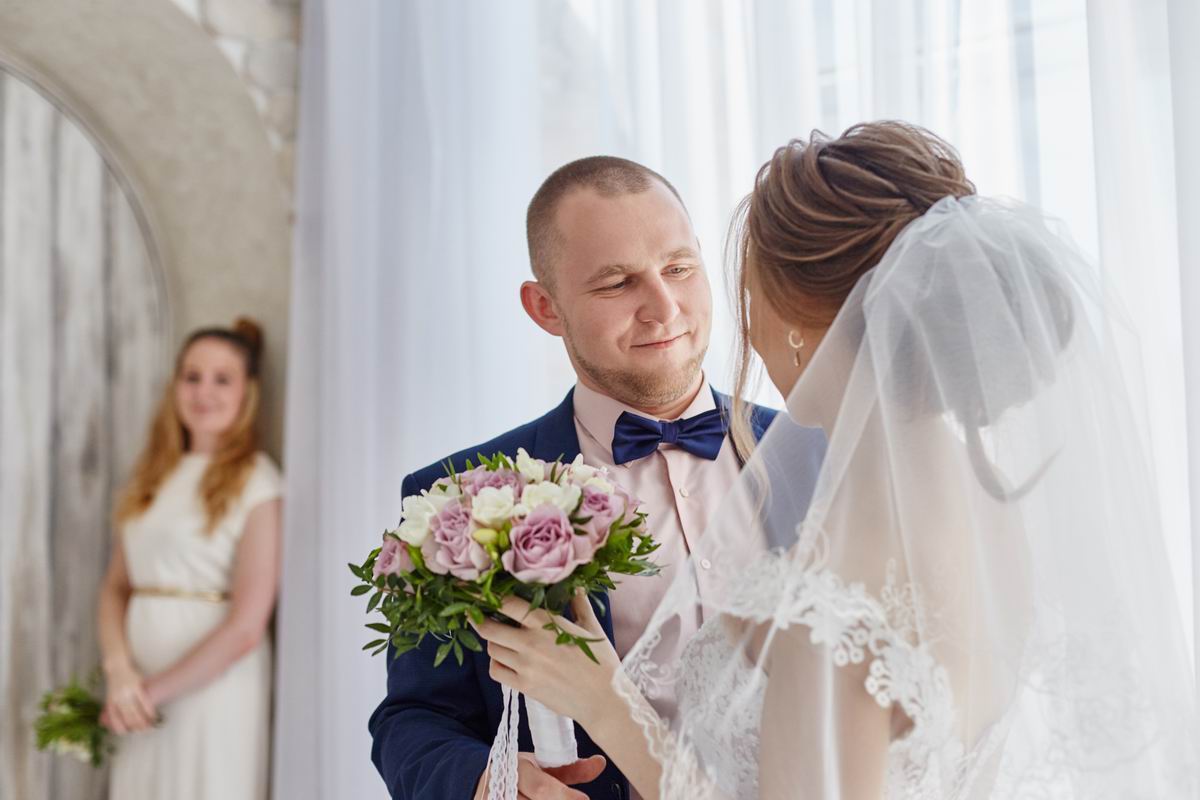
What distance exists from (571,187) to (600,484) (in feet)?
2.44

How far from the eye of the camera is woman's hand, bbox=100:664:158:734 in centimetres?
314

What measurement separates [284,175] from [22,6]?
894 millimetres

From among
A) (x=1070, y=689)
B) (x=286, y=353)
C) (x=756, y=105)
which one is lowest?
(x=1070, y=689)

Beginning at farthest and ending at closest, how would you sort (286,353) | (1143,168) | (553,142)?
(286,353) < (553,142) < (1143,168)

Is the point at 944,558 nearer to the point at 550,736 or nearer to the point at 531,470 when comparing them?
the point at 531,470

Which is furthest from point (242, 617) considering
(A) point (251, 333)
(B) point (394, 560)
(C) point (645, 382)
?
(B) point (394, 560)

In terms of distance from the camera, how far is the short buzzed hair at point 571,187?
2008 mm

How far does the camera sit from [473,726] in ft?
6.16

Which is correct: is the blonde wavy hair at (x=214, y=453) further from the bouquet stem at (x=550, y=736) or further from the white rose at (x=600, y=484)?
the white rose at (x=600, y=484)

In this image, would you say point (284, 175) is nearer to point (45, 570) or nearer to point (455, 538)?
point (45, 570)

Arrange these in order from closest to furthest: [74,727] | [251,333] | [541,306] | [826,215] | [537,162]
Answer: [826,215] < [541,306] < [537,162] < [74,727] < [251,333]

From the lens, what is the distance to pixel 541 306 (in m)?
2.12

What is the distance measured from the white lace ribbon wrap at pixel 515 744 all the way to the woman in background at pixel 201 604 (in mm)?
1781

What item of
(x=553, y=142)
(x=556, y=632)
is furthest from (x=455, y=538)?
(x=553, y=142)
